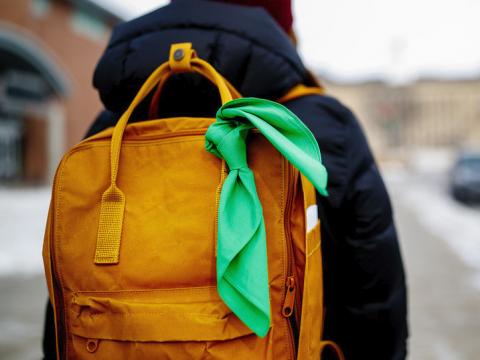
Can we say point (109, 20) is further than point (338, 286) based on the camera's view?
Yes

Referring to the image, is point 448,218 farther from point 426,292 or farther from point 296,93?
point 296,93

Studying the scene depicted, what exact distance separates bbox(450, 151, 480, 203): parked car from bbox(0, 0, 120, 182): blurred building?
38.2 feet

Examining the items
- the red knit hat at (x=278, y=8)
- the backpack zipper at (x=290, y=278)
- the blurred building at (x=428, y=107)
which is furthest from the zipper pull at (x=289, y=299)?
the blurred building at (x=428, y=107)

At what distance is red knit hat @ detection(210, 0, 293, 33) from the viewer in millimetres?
1341

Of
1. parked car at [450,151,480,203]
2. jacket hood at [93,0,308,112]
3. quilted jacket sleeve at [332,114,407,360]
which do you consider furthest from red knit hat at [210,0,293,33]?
parked car at [450,151,480,203]

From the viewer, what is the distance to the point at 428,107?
229 feet

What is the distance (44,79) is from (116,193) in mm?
13279

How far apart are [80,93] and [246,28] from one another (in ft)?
49.2

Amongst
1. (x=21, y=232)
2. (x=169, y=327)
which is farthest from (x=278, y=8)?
(x=21, y=232)

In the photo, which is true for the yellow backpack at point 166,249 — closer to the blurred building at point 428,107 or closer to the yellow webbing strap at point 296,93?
the yellow webbing strap at point 296,93

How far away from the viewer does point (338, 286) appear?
1.26m

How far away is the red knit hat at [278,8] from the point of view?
134 centimetres

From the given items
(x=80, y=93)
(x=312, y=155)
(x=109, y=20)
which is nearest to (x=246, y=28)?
(x=312, y=155)

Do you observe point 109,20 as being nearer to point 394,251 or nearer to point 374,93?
point 394,251
